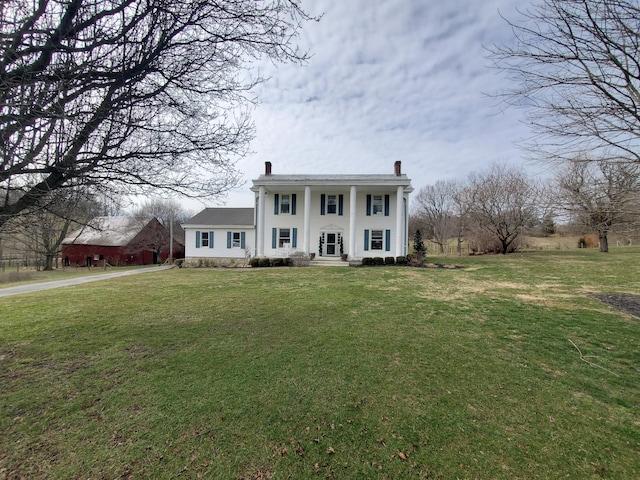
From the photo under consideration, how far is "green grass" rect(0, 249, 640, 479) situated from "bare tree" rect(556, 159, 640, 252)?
2.06 meters

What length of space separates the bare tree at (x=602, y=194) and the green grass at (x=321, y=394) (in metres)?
2.06

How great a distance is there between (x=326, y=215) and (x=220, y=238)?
8.79 m

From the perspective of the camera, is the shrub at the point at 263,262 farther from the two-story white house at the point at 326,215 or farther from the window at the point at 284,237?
the window at the point at 284,237

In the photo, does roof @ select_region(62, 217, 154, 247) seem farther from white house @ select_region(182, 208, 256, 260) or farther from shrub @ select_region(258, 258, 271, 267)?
shrub @ select_region(258, 258, 271, 267)

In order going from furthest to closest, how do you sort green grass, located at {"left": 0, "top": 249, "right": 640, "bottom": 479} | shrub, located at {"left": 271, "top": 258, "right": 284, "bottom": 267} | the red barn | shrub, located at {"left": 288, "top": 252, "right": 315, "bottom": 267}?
the red barn, shrub, located at {"left": 288, "top": 252, "right": 315, "bottom": 267}, shrub, located at {"left": 271, "top": 258, "right": 284, "bottom": 267}, green grass, located at {"left": 0, "top": 249, "right": 640, "bottom": 479}

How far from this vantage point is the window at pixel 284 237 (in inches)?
760

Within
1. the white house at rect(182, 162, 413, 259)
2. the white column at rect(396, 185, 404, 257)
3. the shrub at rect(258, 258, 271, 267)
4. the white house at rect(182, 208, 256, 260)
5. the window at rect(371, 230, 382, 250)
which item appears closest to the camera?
the shrub at rect(258, 258, 271, 267)

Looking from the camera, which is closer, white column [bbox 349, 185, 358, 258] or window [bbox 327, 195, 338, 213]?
white column [bbox 349, 185, 358, 258]

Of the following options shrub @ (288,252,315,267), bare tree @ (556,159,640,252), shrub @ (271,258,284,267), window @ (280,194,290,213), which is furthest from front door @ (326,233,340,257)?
bare tree @ (556,159,640,252)

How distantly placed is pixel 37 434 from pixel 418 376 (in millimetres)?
3950

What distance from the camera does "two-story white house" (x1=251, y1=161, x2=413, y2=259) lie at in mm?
18234

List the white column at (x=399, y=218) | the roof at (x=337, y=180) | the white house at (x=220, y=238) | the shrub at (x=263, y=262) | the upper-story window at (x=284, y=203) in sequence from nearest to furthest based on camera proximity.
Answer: the shrub at (x=263, y=262) < the white column at (x=399, y=218) < the roof at (x=337, y=180) < the upper-story window at (x=284, y=203) < the white house at (x=220, y=238)

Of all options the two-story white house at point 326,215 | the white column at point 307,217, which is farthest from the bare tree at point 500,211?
the white column at point 307,217

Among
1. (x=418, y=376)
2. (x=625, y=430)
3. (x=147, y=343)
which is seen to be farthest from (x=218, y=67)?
(x=625, y=430)
